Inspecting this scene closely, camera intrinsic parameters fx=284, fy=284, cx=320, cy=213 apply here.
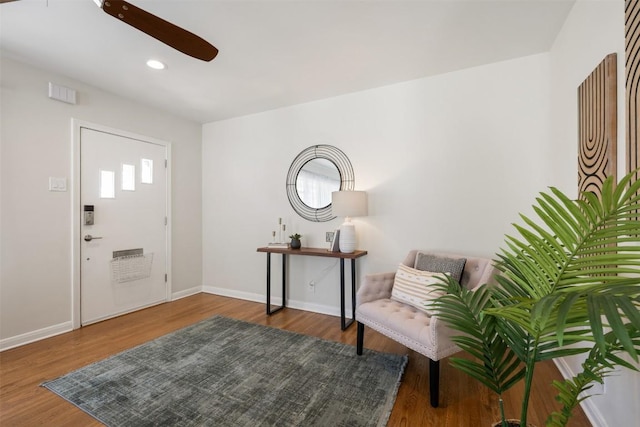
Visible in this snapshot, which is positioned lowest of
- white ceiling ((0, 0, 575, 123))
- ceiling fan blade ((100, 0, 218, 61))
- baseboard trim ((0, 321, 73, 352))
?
baseboard trim ((0, 321, 73, 352))

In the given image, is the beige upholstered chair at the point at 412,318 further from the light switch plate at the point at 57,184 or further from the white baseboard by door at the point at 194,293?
the light switch plate at the point at 57,184

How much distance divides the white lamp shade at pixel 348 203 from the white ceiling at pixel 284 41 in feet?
3.80

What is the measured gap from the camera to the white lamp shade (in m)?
2.83

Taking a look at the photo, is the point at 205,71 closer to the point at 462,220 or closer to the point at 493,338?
the point at 462,220

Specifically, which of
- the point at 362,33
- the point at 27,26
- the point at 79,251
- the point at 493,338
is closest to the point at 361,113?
the point at 362,33

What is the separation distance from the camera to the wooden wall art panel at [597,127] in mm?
1422

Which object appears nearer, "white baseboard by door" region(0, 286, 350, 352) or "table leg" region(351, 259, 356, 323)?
"white baseboard by door" region(0, 286, 350, 352)

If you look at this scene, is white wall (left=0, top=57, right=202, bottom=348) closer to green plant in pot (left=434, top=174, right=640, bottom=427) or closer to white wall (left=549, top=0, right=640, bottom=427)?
green plant in pot (left=434, top=174, right=640, bottom=427)

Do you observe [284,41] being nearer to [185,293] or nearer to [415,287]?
[415,287]

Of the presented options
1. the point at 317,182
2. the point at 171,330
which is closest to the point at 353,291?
the point at 317,182

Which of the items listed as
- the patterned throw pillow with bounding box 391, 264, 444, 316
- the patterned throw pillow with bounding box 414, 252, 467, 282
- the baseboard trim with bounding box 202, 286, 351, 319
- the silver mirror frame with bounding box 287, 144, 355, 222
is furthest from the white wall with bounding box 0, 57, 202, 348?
the patterned throw pillow with bounding box 414, 252, 467, 282

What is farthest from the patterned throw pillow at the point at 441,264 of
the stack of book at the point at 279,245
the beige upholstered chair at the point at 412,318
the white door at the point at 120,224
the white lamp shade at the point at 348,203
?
the white door at the point at 120,224

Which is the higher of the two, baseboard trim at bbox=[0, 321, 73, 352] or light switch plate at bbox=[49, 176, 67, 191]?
light switch plate at bbox=[49, 176, 67, 191]

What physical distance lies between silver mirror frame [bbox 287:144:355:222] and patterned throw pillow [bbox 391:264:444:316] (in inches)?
47.2
